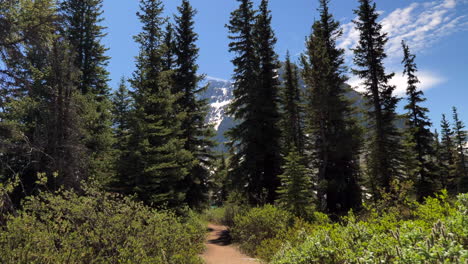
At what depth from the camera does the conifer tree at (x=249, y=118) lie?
17578 millimetres

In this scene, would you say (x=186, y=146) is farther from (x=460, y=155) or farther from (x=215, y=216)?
(x=460, y=155)

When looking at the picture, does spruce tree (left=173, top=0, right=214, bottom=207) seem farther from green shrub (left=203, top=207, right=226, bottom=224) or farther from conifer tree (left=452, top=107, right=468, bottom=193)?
conifer tree (left=452, top=107, right=468, bottom=193)

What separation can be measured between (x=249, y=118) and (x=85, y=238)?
14.0 metres

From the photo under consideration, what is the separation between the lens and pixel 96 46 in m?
22.6

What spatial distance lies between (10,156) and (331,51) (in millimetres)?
23230

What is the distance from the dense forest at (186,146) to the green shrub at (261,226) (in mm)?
64

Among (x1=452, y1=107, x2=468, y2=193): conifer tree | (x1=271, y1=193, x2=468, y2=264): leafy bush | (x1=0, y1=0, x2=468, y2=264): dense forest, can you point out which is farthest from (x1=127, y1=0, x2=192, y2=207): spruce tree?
(x1=452, y1=107, x2=468, y2=193): conifer tree

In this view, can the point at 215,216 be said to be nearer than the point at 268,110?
No

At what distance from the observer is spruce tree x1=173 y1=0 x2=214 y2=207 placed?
1974 centimetres

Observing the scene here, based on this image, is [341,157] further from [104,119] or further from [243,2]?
[104,119]

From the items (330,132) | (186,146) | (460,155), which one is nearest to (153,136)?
(186,146)

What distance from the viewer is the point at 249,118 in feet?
60.7

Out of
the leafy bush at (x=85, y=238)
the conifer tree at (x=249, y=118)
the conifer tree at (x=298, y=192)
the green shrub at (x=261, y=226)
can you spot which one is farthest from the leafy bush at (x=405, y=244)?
the conifer tree at (x=249, y=118)

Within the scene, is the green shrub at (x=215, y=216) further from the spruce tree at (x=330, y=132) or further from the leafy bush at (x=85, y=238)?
the leafy bush at (x=85, y=238)
